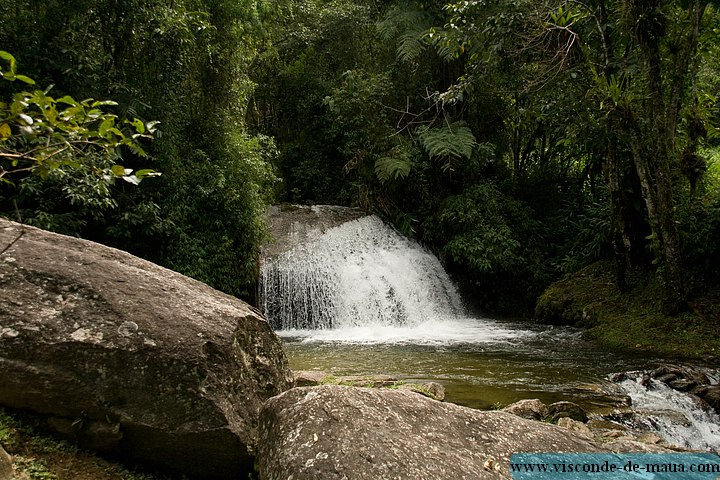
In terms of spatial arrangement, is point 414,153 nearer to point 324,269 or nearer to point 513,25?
point 324,269

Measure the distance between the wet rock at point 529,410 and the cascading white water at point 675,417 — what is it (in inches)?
37.6

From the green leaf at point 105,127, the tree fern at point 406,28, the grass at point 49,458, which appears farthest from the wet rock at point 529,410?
the tree fern at point 406,28

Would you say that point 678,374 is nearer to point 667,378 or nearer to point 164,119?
point 667,378

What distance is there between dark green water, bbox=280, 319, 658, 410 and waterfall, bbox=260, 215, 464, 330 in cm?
67

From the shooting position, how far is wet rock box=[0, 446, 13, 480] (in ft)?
7.25

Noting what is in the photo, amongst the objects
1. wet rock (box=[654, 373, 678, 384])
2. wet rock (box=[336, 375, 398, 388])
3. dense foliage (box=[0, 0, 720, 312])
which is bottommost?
wet rock (box=[654, 373, 678, 384])

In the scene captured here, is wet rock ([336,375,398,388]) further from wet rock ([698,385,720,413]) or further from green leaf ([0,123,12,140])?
green leaf ([0,123,12,140])

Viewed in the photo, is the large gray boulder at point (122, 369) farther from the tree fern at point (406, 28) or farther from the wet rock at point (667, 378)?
the tree fern at point (406, 28)

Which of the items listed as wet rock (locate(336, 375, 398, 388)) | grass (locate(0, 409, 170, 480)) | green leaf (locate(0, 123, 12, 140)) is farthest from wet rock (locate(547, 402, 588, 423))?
green leaf (locate(0, 123, 12, 140))

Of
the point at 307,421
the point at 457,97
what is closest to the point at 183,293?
the point at 307,421

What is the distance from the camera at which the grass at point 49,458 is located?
8.32 feet

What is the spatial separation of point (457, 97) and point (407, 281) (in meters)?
4.72

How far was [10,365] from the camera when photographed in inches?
105

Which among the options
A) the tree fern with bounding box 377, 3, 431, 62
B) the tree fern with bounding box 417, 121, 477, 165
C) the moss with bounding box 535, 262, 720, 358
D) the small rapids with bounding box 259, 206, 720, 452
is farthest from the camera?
the tree fern with bounding box 377, 3, 431, 62
